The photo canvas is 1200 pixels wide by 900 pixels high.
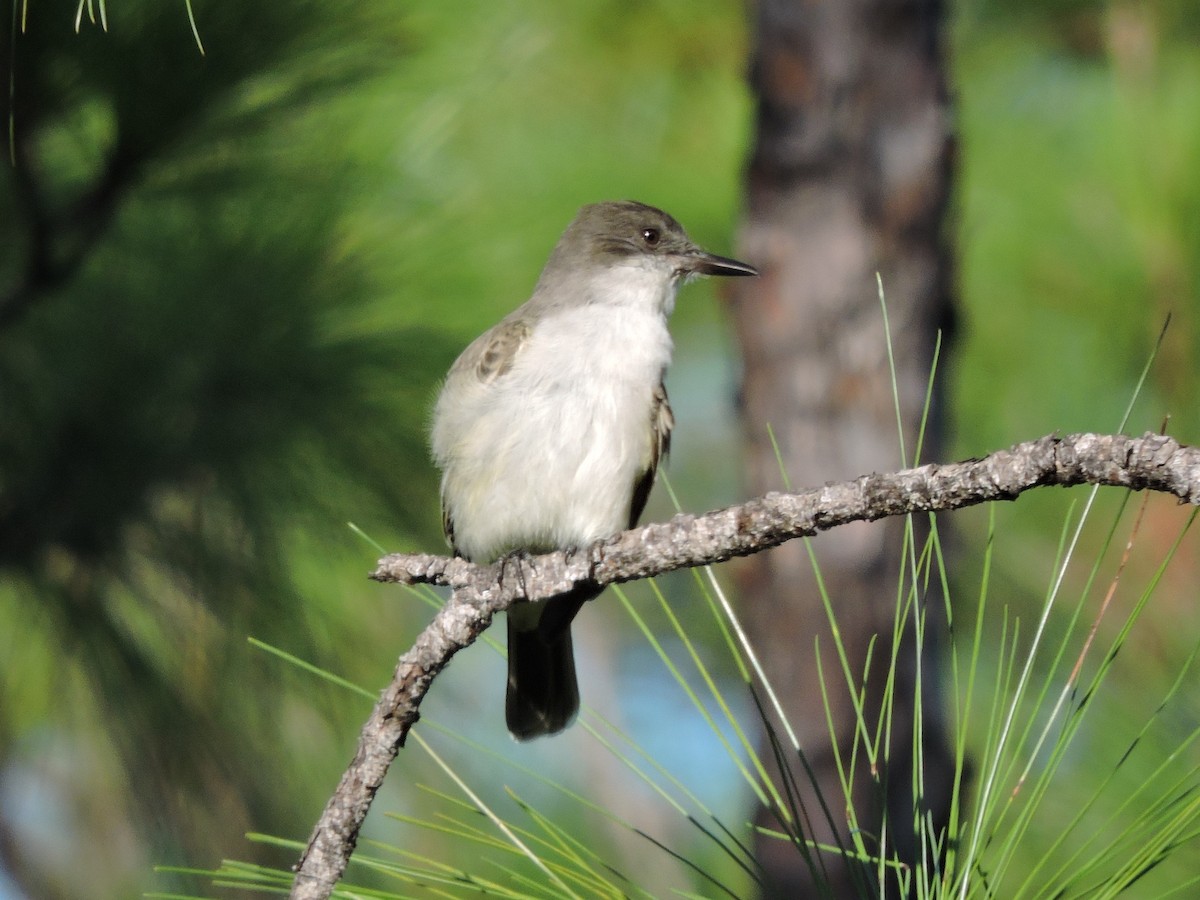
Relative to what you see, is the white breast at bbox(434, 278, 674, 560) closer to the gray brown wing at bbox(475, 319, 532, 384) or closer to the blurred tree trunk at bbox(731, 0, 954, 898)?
the gray brown wing at bbox(475, 319, 532, 384)

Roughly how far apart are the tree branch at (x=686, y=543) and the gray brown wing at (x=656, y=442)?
1.11 m

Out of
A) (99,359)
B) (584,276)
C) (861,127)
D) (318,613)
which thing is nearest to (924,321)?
(861,127)

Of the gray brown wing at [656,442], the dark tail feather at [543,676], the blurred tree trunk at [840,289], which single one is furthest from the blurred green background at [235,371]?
the gray brown wing at [656,442]

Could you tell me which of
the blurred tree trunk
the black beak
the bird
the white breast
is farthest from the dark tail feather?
the black beak

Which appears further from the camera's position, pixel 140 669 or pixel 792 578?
pixel 792 578

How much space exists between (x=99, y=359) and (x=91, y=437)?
0.21 metres

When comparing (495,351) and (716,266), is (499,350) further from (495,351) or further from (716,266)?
(716,266)

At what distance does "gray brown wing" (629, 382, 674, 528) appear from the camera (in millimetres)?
3459

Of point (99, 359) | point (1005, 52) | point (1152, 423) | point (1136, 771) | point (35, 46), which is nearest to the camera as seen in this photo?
point (35, 46)

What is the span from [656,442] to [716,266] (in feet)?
1.92

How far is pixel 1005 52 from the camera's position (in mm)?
6051

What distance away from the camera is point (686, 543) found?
1.86 metres

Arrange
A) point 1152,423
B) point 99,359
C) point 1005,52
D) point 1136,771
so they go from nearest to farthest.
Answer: point 1136,771, point 99,359, point 1152,423, point 1005,52

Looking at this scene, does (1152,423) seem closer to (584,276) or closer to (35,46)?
(584,276)
